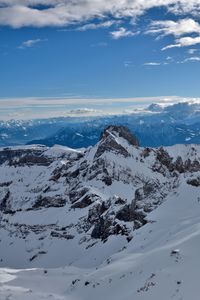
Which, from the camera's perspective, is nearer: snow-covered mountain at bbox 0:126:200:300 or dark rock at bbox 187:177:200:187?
snow-covered mountain at bbox 0:126:200:300

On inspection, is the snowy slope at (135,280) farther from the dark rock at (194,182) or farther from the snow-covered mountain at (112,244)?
the dark rock at (194,182)

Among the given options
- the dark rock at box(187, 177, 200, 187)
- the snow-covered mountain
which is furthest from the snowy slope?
the dark rock at box(187, 177, 200, 187)

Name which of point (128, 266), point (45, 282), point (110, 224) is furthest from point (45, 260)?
point (128, 266)

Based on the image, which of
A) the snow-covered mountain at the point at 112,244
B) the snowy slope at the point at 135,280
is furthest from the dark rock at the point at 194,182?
the snowy slope at the point at 135,280

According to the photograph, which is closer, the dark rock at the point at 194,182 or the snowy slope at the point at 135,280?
the snowy slope at the point at 135,280

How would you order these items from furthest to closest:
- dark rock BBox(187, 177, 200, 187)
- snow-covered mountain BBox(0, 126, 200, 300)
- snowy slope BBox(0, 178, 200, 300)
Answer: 1. dark rock BBox(187, 177, 200, 187)
2. snow-covered mountain BBox(0, 126, 200, 300)
3. snowy slope BBox(0, 178, 200, 300)

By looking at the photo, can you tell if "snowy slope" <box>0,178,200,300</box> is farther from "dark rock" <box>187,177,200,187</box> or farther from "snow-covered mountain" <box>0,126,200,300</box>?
Answer: "dark rock" <box>187,177,200,187</box>

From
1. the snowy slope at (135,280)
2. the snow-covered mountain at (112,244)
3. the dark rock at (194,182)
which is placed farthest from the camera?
the dark rock at (194,182)

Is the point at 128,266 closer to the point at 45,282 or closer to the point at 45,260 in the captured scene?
the point at 45,282

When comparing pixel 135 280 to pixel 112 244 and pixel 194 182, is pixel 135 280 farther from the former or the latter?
pixel 112 244

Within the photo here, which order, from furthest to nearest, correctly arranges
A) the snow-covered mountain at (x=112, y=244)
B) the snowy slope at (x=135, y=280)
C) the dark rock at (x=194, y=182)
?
the dark rock at (x=194, y=182)
the snow-covered mountain at (x=112, y=244)
the snowy slope at (x=135, y=280)

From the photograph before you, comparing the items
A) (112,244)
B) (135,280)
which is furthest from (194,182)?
(135,280)
